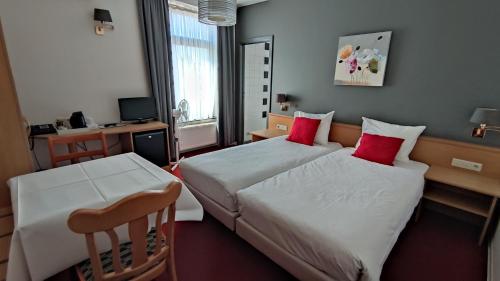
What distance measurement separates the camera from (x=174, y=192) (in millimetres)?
1149

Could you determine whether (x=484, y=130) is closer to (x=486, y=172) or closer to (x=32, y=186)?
(x=486, y=172)

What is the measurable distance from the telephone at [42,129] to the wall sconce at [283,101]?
3.19 metres

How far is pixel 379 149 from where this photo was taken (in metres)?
2.61

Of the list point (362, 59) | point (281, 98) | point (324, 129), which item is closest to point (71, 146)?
point (281, 98)

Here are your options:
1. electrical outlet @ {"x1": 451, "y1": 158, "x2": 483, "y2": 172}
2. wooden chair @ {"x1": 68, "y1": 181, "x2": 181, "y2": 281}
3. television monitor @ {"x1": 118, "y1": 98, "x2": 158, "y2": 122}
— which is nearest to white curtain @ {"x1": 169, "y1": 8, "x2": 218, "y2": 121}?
television monitor @ {"x1": 118, "y1": 98, "x2": 158, "y2": 122}

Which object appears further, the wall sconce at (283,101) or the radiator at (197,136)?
the radiator at (197,136)

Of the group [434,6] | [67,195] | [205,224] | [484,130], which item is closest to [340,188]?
[205,224]

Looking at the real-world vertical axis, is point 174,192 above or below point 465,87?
below

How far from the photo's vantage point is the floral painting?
2832 millimetres

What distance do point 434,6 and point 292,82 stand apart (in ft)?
6.49

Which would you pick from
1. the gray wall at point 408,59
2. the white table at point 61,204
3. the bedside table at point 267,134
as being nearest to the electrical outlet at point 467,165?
the gray wall at point 408,59

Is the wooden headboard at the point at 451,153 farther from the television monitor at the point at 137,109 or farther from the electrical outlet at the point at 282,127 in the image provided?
the television monitor at the point at 137,109

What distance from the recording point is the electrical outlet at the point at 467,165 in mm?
2352

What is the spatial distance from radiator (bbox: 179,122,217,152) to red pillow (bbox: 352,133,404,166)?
297 cm
